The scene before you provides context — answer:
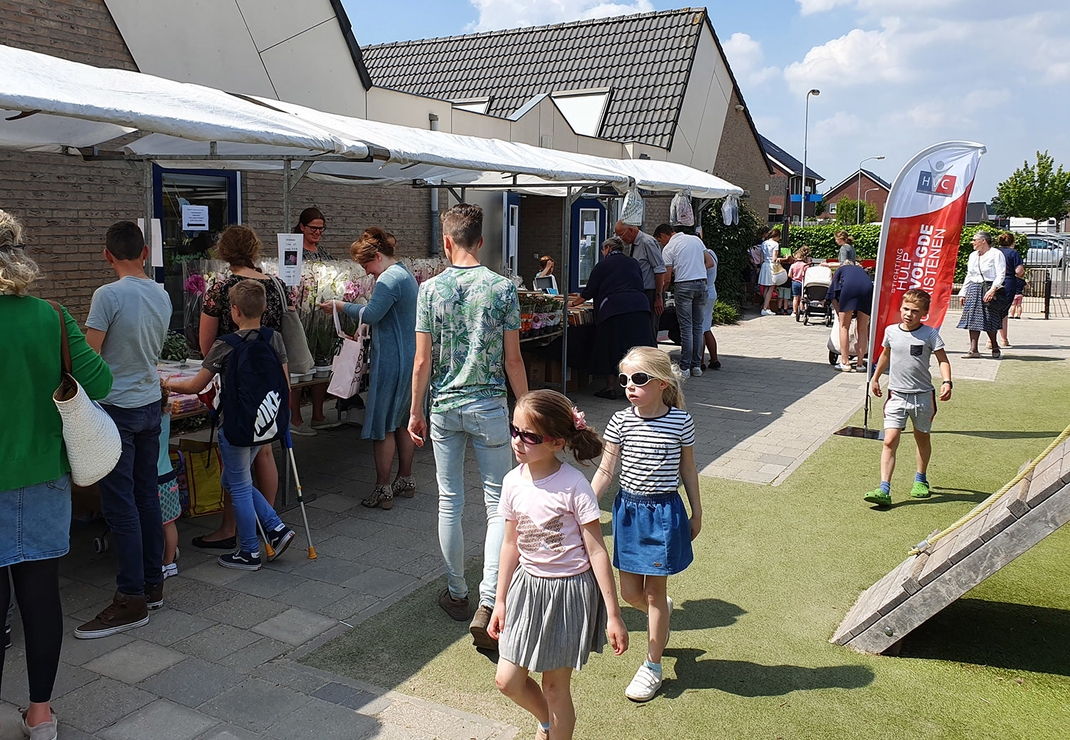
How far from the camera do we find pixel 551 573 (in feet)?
9.85

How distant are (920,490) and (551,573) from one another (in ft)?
14.7

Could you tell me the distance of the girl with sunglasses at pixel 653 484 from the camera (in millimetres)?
3568

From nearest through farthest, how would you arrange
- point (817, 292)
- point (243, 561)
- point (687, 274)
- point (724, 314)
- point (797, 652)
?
1. point (797, 652)
2. point (243, 561)
3. point (687, 274)
4. point (817, 292)
5. point (724, 314)

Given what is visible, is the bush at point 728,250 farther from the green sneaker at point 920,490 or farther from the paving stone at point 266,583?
the paving stone at point 266,583

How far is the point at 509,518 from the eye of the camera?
3072mm

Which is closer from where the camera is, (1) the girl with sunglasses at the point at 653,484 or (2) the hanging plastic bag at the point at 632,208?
(1) the girl with sunglasses at the point at 653,484

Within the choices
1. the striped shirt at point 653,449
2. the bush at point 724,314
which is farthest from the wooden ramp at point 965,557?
the bush at point 724,314

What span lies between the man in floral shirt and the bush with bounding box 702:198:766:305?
16.2m

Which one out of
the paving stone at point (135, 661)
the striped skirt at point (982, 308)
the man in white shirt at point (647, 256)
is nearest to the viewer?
the paving stone at point (135, 661)

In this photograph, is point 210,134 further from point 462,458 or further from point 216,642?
point 216,642

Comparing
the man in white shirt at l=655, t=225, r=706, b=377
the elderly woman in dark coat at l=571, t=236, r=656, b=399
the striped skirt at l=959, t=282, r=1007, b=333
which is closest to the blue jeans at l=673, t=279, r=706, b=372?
the man in white shirt at l=655, t=225, r=706, b=377

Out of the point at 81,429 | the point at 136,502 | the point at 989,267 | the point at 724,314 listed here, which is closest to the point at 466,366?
the point at 81,429

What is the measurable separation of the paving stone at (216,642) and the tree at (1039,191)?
2245 inches

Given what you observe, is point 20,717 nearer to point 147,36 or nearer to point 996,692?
point 996,692
